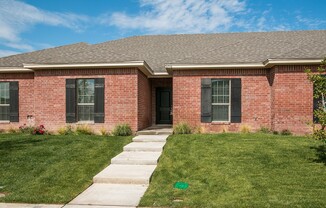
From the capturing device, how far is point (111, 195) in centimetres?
522

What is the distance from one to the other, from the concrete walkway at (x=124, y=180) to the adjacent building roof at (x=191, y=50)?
4577 mm

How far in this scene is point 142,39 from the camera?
19.1 meters

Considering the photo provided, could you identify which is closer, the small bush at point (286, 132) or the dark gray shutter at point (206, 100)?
the small bush at point (286, 132)

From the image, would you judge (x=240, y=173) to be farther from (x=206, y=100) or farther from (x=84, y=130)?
(x=84, y=130)

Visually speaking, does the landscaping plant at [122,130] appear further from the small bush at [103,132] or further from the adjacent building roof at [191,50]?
the adjacent building roof at [191,50]

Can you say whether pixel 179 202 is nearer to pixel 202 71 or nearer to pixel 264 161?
pixel 264 161

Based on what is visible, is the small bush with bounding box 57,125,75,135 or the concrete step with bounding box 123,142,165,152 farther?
the small bush with bounding box 57,125,75,135

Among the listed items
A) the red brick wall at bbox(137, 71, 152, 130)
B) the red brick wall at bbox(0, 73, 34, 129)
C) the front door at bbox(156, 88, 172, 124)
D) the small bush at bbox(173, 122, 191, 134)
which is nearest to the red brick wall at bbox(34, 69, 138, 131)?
the red brick wall at bbox(137, 71, 152, 130)

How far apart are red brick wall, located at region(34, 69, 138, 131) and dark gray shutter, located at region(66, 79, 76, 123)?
22 cm

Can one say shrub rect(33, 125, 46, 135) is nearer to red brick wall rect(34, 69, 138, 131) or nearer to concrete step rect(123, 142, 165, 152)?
red brick wall rect(34, 69, 138, 131)

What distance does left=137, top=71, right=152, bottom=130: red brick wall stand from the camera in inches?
474

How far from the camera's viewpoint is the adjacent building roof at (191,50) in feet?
38.7

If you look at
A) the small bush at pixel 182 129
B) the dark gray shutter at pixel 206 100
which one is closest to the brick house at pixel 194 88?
the dark gray shutter at pixel 206 100

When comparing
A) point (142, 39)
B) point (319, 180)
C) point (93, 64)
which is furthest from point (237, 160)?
point (142, 39)
